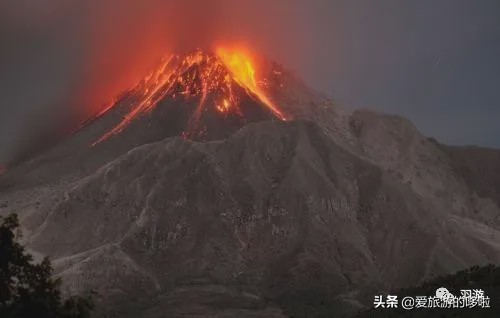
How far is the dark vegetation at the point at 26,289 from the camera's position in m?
39.1

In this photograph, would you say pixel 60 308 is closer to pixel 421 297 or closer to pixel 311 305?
pixel 421 297

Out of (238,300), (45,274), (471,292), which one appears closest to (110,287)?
(238,300)

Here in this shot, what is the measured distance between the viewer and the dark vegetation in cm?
3912

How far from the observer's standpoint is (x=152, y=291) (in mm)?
199250

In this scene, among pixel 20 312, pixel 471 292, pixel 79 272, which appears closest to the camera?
pixel 20 312

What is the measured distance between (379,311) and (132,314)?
102602 millimetres

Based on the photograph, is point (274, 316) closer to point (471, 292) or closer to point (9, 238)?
point (471, 292)

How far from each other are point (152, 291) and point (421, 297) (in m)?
123

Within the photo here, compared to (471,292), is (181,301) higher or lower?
higher

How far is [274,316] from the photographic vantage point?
609 feet

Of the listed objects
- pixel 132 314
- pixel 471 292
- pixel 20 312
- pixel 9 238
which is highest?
pixel 132 314

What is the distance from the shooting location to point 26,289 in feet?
130

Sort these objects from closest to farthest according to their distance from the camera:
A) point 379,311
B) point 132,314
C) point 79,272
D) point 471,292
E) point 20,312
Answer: point 20,312 < point 471,292 < point 379,311 < point 132,314 < point 79,272

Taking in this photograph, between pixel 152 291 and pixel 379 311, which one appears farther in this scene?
pixel 152 291
